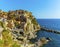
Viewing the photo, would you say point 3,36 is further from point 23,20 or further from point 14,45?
point 23,20

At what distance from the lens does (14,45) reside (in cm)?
3039

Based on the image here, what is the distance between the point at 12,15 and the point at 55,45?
55.4 meters

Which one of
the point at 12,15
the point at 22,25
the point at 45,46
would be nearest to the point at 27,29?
the point at 22,25

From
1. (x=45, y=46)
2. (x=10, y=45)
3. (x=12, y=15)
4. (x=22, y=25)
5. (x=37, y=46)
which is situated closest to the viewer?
(x=10, y=45)

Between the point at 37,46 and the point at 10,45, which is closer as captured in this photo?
the point at 10,45

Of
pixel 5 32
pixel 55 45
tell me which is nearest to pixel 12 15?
pixel 55 45

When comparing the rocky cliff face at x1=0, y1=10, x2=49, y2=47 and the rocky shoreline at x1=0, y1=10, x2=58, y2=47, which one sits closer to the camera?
the rocky cliff face at x1=0, y1=10, x2=49, y2=47

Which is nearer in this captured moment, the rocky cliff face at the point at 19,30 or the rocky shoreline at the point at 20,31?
the rocky cliff face at the point at 19,30

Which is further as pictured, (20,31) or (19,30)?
(20,31)

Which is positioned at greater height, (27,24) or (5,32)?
(5,32)

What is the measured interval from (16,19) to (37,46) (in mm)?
55053

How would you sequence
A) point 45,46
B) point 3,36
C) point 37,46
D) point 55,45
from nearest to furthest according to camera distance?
point 3,36 < point 37,46 < point 45,46 < point 55,45

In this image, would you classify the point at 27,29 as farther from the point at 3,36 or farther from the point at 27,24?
the point at 3,36

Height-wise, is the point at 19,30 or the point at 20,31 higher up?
the point at 19,30
